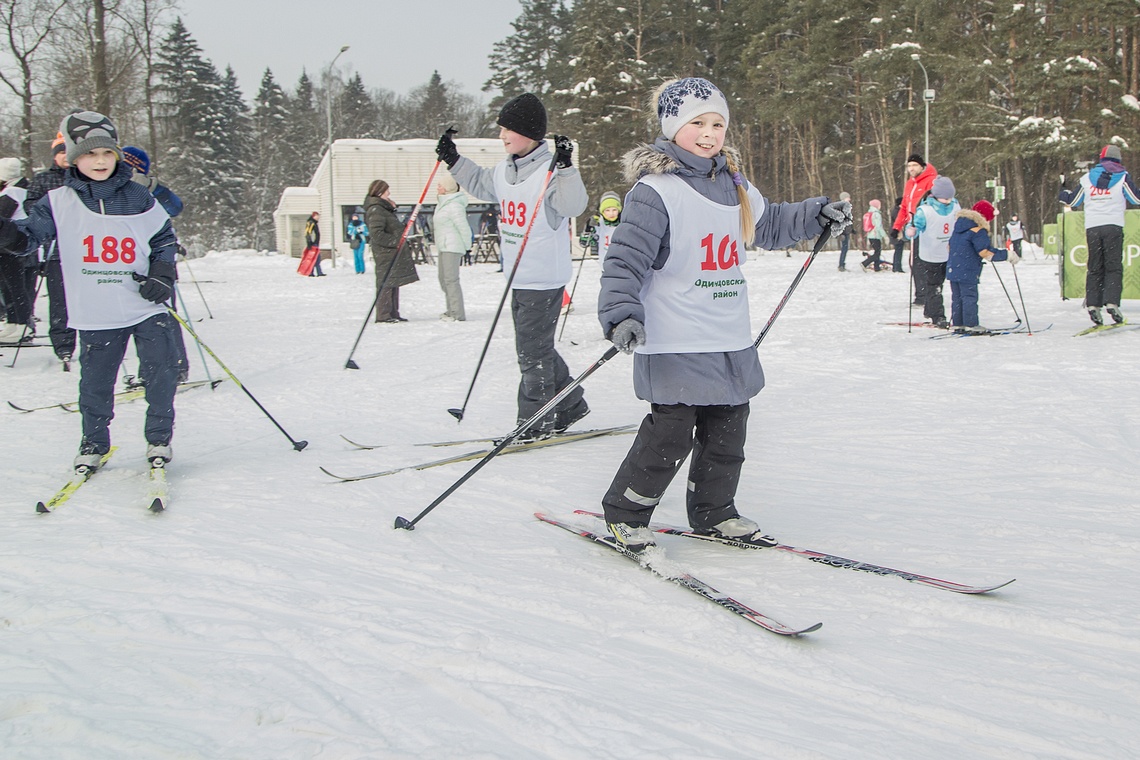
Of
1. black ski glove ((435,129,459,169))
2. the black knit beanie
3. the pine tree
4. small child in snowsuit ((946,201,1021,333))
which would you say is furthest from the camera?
the pine tree

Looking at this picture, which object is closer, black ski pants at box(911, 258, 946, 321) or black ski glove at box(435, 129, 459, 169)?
black ski glove at box(435, 129, 459, 169)

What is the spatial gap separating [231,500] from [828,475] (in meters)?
2.65

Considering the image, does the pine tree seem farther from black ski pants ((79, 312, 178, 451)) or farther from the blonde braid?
the blonde braid

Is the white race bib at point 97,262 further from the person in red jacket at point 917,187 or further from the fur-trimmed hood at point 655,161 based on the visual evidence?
the person in red jacket at point 917,187

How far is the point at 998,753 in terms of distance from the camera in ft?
6.00

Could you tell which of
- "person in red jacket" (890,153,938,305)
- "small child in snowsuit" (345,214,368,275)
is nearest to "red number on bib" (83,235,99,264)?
"person in red jacket" (890,153,938,305)

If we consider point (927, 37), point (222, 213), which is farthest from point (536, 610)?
point (222, 213)

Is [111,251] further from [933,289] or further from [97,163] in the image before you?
[933,289]

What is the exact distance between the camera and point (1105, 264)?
8.62 meters

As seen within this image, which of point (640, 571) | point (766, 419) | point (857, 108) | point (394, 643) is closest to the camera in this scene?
point (394, 643)

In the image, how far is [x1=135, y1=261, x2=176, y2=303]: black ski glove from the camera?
4051mm

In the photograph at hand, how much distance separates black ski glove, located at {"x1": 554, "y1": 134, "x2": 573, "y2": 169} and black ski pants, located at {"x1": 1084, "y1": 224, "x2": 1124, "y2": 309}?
6.46m

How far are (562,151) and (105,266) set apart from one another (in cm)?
216

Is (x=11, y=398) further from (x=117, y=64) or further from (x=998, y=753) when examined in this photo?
(x=117, y=64)
